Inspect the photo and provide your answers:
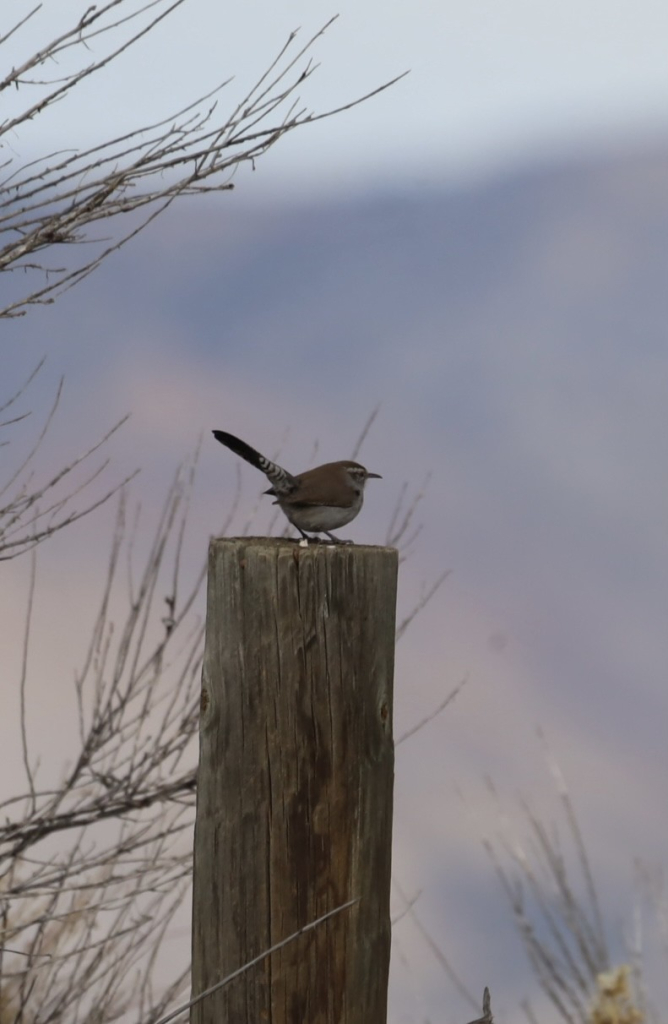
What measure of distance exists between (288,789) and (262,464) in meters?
1.71

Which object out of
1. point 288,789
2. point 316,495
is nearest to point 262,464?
point 316,495

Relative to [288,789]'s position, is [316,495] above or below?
above

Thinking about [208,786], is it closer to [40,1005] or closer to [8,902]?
[8,902]

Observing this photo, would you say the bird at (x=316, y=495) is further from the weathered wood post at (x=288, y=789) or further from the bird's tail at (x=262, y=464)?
the weathered wood post at (x=288, y=789)

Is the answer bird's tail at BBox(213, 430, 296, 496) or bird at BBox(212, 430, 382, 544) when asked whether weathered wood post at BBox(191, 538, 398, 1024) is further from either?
bird at BBox(212, 430, 382, 544)

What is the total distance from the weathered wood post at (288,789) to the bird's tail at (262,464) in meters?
1.09

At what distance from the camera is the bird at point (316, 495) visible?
15.7 feet

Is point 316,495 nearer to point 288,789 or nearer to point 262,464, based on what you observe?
point 262,464

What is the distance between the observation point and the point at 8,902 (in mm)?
5398

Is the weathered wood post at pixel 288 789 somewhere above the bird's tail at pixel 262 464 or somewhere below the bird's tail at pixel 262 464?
below

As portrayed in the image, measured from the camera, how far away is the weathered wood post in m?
3.32

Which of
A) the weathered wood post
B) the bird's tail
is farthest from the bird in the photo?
the weathered wood post

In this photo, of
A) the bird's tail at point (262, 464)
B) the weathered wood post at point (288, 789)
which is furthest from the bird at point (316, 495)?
the weathered wood post at point (288, 789)

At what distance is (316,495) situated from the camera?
4773 millimetres
